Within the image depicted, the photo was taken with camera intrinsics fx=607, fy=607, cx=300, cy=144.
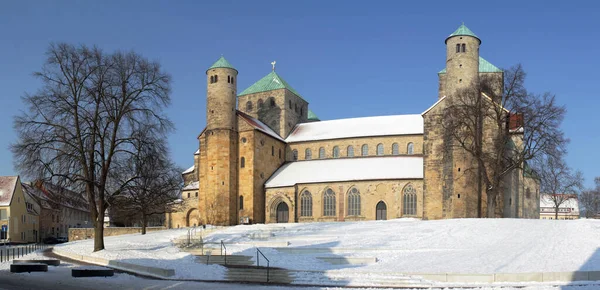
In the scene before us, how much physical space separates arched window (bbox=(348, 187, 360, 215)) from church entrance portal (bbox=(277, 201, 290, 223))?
6.71 meters

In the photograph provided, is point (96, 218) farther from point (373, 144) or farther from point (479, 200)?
point (373, 144)

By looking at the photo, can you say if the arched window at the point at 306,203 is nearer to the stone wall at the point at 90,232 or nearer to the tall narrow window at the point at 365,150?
the tall narrow window at the point at 365,150

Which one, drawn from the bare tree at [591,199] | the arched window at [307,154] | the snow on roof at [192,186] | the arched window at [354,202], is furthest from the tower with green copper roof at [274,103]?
the bare tree at [591,199]

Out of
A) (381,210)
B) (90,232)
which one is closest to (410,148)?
(381,210)

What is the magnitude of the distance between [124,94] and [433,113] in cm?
2979

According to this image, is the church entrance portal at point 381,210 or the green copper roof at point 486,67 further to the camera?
the green copper roof at point 486,67

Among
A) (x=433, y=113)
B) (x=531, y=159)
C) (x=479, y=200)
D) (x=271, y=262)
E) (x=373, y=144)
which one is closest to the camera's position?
(x=271, y=262)

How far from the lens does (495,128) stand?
51531mm

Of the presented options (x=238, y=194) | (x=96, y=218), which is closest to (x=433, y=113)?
(x=238, y=194)

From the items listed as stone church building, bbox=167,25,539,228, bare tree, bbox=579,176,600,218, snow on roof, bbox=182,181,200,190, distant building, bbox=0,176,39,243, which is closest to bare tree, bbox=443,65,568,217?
stone church building, bbox=167,25,539,228

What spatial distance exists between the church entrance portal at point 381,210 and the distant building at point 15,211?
1486 inches

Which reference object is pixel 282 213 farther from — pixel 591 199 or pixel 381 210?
pixel 591 199

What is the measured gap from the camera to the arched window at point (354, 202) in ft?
197

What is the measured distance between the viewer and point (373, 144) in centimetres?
6675
